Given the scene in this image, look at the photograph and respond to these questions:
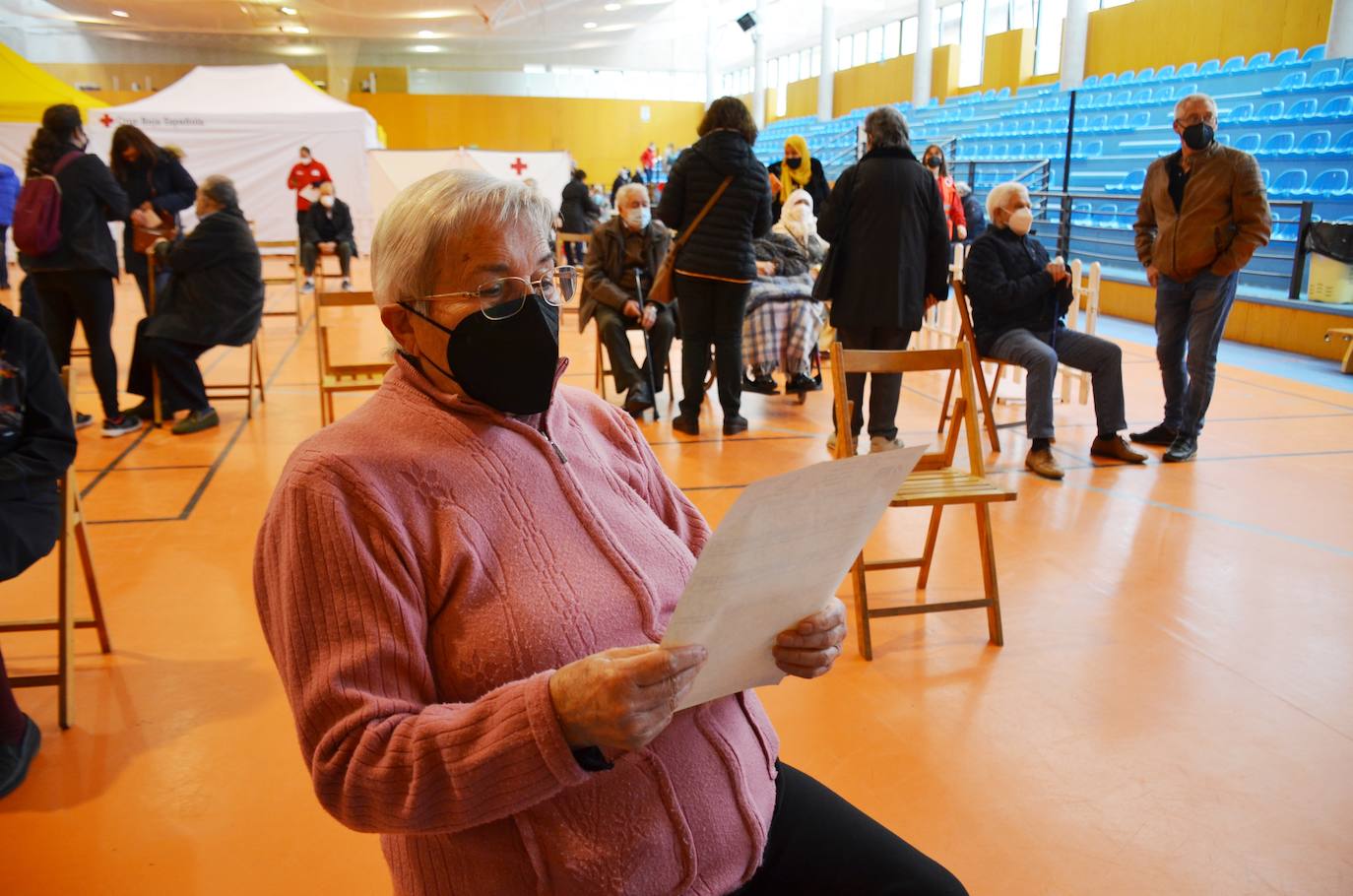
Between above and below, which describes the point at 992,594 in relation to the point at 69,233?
below

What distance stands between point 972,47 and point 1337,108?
40.9 feet

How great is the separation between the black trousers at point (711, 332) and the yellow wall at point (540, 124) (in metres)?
26.1

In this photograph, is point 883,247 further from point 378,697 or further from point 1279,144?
point 1279,144

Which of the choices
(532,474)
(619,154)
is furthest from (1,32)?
(532,474)

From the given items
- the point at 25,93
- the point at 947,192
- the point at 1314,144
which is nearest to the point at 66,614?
the point at 947,192

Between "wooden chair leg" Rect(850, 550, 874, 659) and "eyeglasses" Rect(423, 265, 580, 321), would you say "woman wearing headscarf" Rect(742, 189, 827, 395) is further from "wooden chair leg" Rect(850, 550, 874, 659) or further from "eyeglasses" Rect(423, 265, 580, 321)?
"eyeglasses" Rect(423, 265, 580, 321)

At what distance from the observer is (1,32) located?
2325 centimetres

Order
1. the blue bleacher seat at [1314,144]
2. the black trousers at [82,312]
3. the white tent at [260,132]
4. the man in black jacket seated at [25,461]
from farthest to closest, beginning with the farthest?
the white tent at [260,132]
the blue bleacher seat at [1314,144]
the black trousers at [82,312]
the man in black jacket seated at [25,461]

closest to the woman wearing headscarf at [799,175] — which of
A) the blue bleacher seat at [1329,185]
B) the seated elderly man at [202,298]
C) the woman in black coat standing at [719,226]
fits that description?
the woman in black coat standing at [719,226]

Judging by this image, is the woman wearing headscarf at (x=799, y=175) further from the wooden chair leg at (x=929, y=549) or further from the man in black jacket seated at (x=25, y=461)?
the man in black jacket seated at (x=25, y=461)

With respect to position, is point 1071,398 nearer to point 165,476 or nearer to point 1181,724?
point 1181,724

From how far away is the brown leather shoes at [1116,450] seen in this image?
16.0ft

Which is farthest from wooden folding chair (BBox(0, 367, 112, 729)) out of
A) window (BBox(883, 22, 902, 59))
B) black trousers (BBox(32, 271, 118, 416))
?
window (BBox(883, 22, 902, 59))

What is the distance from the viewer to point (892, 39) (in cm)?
2464
